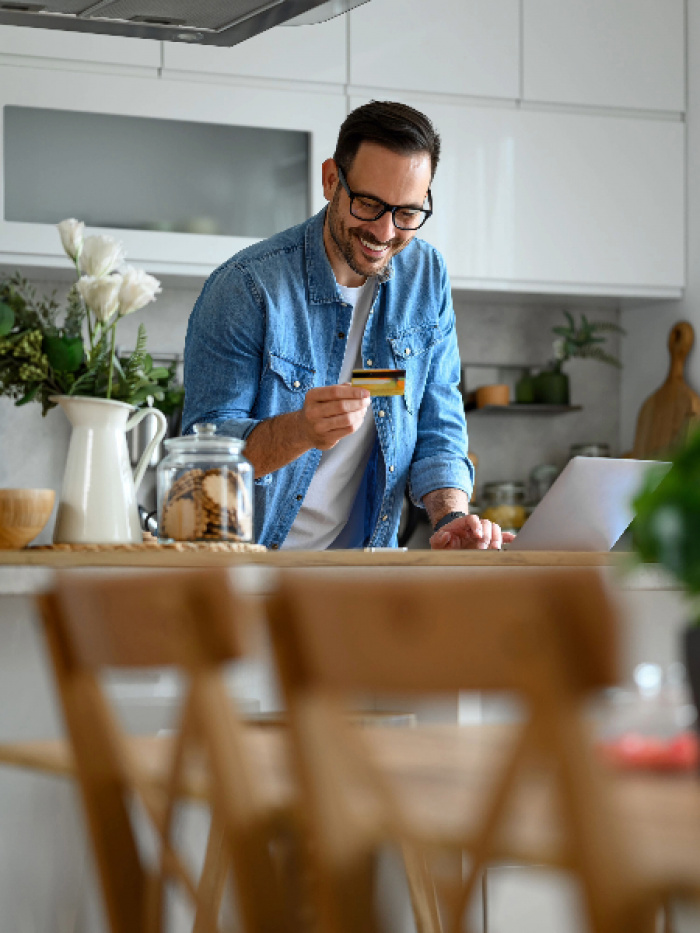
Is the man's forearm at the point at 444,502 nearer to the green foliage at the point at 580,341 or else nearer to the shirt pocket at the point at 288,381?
the shirt pocket at the point at 288,381

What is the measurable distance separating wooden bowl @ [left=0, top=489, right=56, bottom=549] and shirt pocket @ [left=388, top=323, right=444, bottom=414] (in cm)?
86

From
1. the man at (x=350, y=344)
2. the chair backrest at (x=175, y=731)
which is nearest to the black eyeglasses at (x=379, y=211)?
the man at (x=350, y=344)

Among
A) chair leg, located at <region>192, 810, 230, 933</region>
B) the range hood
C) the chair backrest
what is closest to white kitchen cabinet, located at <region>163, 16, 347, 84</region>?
the range hood

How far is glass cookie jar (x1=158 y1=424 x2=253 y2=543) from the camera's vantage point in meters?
1.65

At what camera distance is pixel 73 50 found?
3.31 meters

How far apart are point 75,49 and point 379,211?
143 centimetres

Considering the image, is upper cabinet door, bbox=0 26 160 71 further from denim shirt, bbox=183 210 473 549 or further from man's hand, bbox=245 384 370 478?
man's hand, bbox=245 384 370 478

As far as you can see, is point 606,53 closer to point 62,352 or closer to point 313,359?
point 313,359

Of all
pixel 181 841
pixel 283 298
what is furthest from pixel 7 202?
pixel 181 841

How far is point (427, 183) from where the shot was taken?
2.25 m

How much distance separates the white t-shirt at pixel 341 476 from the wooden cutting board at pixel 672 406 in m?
1.60

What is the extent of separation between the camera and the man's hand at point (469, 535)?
1.94 metres

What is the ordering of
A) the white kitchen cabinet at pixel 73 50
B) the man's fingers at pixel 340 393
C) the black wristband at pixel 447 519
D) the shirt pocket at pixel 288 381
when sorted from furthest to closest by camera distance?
the white kitchen cabinet at pixel 73 50, the shirt pocket at pixel 288 381, the black wristband at pixel 447 519, the man's fingers at pixel 340 393

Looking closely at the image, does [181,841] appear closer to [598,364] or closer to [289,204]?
[289,204]
